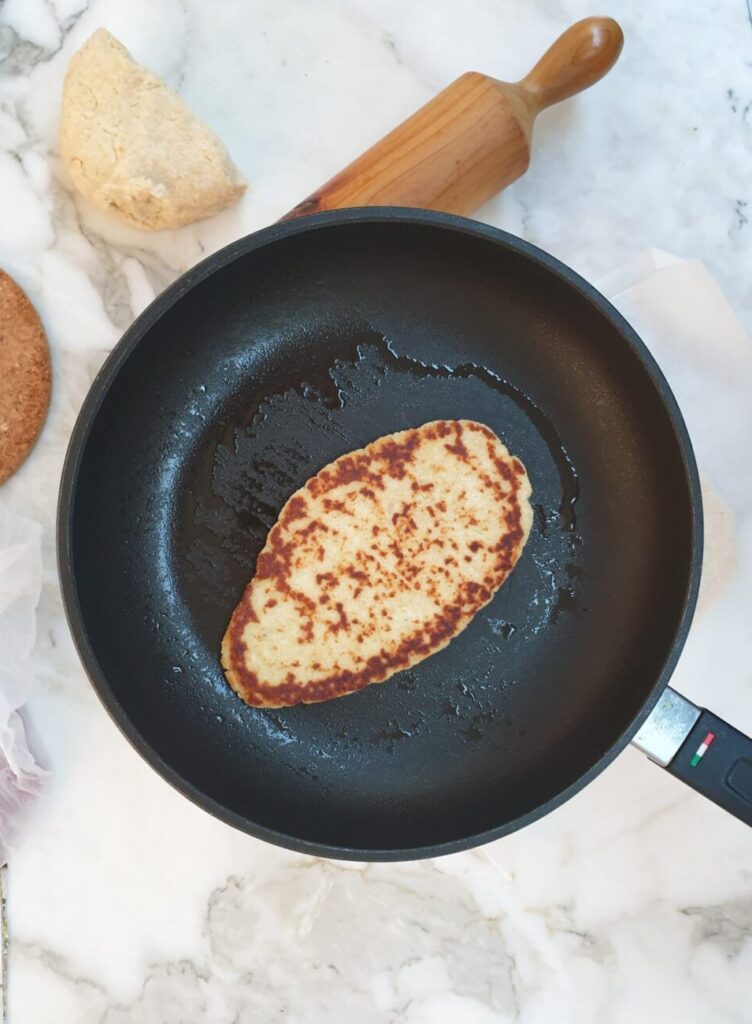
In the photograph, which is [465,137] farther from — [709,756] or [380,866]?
[380,866]

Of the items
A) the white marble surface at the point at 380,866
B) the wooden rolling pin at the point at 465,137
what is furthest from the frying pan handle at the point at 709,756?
the wooden rolling pin at the point at 465,137

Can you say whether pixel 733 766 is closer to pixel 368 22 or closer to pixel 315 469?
pixel 315 469

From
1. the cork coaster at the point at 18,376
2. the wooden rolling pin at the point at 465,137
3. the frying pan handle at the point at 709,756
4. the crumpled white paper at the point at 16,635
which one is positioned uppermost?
the wooden rolling pin at the point at 465,137

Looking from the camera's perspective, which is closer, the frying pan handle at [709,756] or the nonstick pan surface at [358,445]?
the frying pan handle at [709,756]

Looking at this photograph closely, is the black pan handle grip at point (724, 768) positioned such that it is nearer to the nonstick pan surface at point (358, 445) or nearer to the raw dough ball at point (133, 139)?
the nonstick pan surface at point (358, 445)

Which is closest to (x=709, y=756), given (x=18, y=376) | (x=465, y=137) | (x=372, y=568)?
(x=372, y=568)

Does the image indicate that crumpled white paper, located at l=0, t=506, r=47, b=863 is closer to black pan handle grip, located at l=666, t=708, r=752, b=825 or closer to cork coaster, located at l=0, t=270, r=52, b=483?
cork coaster, located at l=0, t=270, r=52, b=483

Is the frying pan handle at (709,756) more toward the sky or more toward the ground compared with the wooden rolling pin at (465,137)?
more toward the ground
